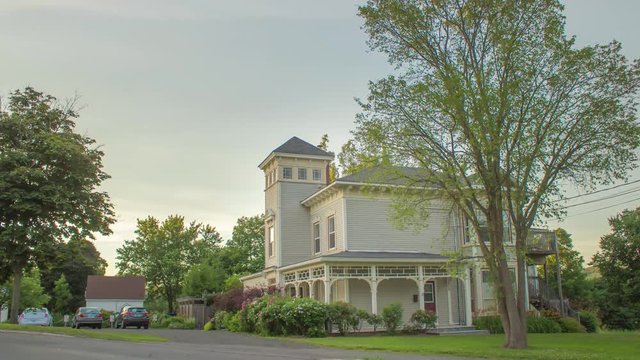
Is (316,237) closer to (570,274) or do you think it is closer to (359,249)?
(359,249)

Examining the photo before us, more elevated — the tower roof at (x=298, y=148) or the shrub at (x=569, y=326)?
the tower roof at (x=298, y=148)

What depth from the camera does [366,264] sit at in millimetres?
27797

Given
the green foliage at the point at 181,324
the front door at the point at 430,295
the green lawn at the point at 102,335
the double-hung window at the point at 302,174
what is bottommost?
the green foliage at the point at 181,324

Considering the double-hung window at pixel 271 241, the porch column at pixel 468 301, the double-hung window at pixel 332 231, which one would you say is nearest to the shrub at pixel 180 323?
the double-hung window at pixel 271 241

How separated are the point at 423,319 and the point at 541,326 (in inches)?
245

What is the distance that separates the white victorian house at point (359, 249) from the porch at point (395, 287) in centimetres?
5

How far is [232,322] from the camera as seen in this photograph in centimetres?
3141

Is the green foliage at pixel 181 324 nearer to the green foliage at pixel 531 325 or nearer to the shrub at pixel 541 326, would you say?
the green foliage at pixel 531 325

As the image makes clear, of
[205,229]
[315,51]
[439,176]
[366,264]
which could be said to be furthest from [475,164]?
[205,229]

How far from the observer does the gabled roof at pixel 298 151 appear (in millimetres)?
34500

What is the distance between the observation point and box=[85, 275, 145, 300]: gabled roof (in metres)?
65.8

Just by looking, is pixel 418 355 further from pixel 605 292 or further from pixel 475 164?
pixel 605 292

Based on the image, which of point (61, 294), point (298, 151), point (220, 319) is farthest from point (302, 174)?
point (61, 294)

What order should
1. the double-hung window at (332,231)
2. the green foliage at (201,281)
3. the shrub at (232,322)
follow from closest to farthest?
the shrub at (232,322)
the double-hung window at (332,231)
the green foliage at (201,281)
